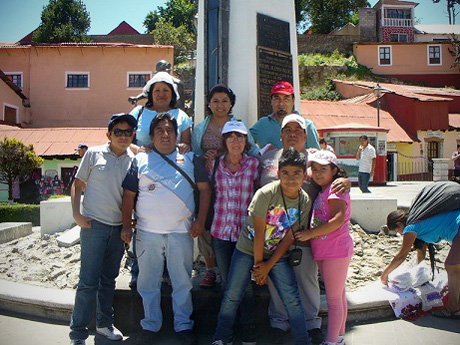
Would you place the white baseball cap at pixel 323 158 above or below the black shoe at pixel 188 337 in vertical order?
above

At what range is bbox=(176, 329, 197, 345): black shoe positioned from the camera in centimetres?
327

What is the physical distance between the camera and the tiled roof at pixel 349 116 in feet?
82.7

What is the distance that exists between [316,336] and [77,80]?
25211 millimetres

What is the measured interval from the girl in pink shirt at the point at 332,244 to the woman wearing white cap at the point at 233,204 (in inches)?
21.6

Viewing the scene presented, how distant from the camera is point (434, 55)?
121 ft

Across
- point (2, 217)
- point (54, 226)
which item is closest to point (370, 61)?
point (2, 217)

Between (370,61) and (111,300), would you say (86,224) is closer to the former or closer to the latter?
(111,300)

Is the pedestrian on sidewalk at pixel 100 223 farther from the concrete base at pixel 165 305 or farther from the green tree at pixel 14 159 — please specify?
the green tree at pixel 14 159

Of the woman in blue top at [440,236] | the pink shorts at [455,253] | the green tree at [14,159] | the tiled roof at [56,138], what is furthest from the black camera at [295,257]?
the tiled roof at [56,138]

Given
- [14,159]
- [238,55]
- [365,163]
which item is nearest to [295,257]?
[238,55]

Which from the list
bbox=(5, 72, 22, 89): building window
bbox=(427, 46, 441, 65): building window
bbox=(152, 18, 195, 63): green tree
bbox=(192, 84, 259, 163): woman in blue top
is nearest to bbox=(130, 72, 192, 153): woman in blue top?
bbox=(192, 84, 259, 163): woman in blue top

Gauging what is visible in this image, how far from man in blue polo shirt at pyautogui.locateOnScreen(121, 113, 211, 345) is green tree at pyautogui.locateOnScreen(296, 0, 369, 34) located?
47.5 meters

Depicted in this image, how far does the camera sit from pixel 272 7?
5305mm

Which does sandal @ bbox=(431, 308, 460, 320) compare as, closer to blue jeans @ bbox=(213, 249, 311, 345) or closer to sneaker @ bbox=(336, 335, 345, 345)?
sneaker @ bbox=(336, 335, 345, 345)
